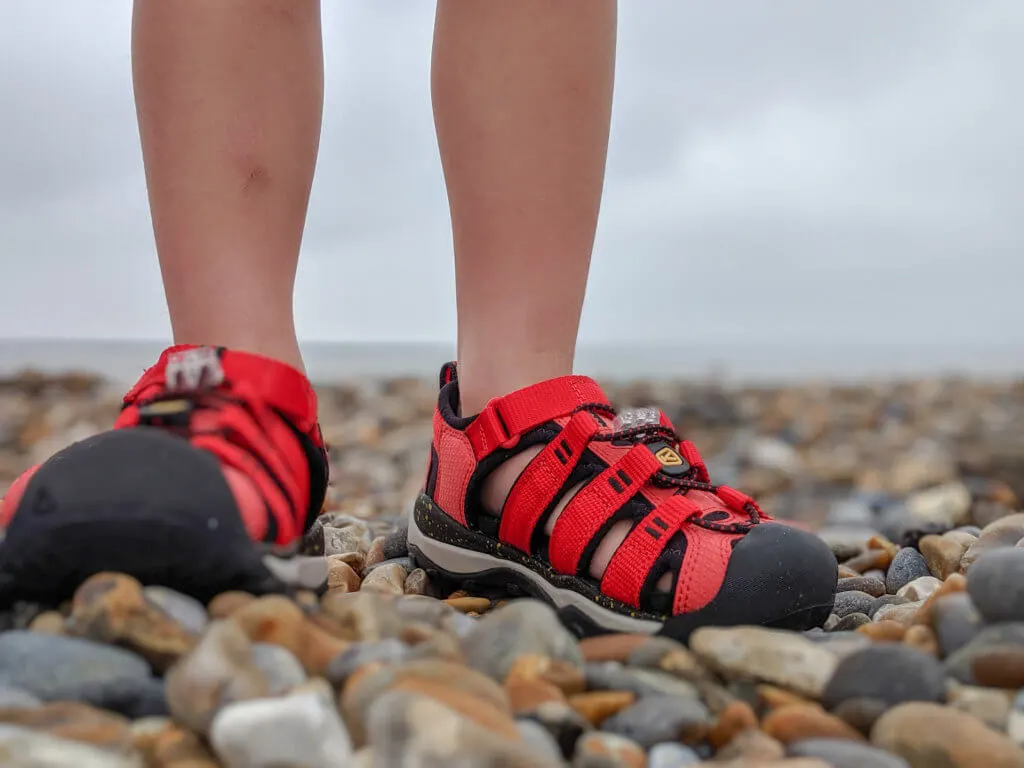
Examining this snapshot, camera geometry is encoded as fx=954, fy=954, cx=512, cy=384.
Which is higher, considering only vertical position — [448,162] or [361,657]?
[448,162]

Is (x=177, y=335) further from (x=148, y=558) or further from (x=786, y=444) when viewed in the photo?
(x=786, y=444)

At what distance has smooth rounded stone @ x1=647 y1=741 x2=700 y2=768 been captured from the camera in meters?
0.81

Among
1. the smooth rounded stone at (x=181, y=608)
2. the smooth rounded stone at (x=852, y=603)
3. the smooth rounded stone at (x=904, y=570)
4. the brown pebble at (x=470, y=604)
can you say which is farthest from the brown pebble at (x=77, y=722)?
the smooth rounded stone at (x=904, y=570)

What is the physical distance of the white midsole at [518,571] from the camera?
1.20m

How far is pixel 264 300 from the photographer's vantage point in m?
1.28

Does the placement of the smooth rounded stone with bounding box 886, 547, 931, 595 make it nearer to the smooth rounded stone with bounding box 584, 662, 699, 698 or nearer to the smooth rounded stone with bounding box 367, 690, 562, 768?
the smooth rounded stone with bounding box 584, 662, 699, 698

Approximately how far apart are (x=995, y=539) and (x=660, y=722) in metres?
1.18

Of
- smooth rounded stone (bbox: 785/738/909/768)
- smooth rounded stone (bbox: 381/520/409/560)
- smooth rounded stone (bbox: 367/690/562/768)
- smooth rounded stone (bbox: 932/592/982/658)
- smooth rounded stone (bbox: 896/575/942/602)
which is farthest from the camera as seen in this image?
smooth rounded stone (bbox: 381/520/409/560)

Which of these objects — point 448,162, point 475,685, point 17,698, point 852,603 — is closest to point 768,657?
point 475,685

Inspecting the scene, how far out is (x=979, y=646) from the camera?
3.16 feet

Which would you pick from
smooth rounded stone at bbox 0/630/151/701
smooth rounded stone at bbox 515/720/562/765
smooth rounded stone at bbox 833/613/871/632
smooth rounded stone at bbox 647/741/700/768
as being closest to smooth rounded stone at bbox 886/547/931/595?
smooth rounded stone at bbox 833/613/871/632

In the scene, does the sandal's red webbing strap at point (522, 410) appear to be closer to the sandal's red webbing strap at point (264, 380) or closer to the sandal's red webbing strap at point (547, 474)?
the sandal's red webbing strap at point (547, 474)

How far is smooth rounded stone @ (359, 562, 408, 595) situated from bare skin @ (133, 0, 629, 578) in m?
0.25

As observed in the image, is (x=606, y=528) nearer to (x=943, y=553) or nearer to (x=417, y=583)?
(x=417, y=583)
